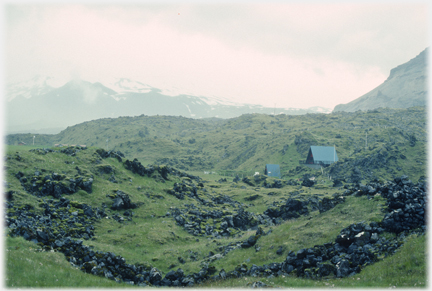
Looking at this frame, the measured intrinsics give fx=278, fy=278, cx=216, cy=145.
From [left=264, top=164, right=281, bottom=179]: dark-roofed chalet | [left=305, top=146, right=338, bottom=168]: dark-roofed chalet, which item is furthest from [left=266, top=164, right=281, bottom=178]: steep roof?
[left=305, top=146, right=338, bottom=168]: dark-roofed chalet

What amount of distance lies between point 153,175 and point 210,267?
42.7 meters

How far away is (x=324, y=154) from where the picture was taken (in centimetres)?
13350

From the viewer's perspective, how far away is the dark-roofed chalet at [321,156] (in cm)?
13162

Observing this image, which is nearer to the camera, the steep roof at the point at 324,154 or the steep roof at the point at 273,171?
the steep roof at the point at 324,154

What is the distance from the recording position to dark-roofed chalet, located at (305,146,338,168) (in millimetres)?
131625

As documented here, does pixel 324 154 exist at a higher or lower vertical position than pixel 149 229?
higher

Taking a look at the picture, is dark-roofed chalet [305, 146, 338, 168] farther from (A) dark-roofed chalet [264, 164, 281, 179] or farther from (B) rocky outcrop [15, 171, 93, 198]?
(B) rocky outcrop [15, 171, 93, 198]

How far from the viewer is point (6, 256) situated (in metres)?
19.2

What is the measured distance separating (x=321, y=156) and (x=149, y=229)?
108 metres

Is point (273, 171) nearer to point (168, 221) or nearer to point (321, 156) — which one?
point (321, 156)

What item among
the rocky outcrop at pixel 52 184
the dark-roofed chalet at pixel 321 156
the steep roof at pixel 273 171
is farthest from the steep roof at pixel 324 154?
the rocky outcrop at pixel 52 184

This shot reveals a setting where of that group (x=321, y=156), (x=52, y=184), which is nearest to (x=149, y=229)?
(x=52, y=184)

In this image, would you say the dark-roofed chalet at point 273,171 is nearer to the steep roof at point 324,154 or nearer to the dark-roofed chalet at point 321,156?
the dark-roofed chalet at point 321,156

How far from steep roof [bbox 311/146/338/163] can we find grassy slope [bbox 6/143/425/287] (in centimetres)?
8738
